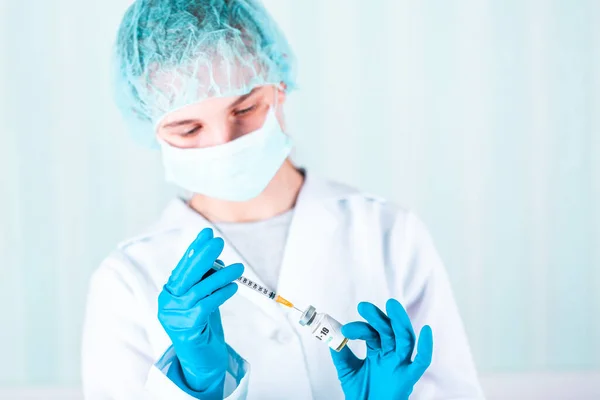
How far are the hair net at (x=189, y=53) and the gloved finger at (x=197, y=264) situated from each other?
1.07 feet

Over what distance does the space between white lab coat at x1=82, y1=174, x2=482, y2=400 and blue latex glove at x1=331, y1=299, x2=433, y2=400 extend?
0.14 meters

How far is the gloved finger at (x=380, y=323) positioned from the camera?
1.20 m

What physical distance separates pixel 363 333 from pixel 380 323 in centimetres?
4

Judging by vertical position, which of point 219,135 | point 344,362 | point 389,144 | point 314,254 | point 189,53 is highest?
point 189,53

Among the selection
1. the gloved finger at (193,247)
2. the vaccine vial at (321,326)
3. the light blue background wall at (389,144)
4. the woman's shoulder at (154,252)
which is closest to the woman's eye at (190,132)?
the woman's shoulder at (154,252)

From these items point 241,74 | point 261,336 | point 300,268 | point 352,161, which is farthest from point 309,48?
point 261,336

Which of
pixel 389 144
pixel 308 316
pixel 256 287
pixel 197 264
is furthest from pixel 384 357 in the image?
pixel 389 144

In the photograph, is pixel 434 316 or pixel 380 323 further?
pixel 434 316

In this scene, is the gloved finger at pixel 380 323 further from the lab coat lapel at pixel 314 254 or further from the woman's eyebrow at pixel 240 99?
the woman's eyebrow at pixel 240 99

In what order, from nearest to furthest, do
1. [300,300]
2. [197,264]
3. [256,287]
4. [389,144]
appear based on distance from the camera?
[197,264] < [256,287] < [300,300] < [389,144]

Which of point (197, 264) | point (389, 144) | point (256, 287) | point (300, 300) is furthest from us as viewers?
point (389, 144)

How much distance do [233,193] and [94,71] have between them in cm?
72

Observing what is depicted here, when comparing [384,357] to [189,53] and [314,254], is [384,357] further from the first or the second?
[189,53]

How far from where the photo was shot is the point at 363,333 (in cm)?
122
